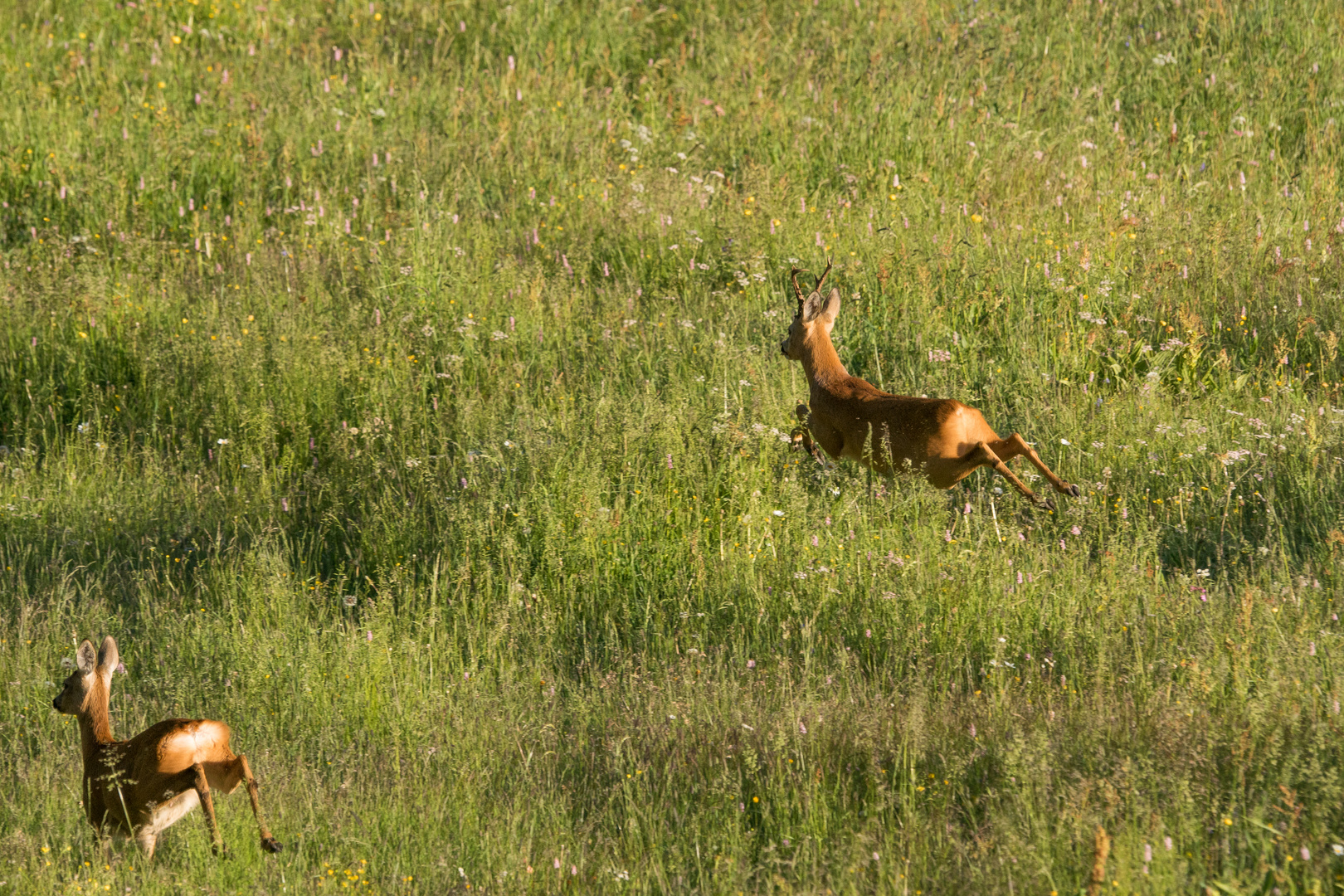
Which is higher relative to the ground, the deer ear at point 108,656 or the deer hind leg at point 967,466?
the deer hind leg at point 967,466

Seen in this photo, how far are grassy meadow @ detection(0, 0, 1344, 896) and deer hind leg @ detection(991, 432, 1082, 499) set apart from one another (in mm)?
243

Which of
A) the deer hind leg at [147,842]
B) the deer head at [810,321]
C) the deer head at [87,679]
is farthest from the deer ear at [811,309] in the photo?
the deer hind leg at [147,842]

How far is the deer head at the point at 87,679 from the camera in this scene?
4.43 metres

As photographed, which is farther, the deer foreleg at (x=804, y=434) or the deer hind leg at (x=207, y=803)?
the deer foreleg at (x=804, y=434)

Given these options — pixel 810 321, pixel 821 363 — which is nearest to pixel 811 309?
pixel 810 321

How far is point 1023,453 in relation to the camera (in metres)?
5.50

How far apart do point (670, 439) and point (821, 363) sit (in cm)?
76

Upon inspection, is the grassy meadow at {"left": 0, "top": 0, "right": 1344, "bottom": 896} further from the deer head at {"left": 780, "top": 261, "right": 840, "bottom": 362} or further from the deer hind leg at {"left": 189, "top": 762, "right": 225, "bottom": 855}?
the deer head at {"left": 780, "top": 261, "right": 840, "bottom": 362}

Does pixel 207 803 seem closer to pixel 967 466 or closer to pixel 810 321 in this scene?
pixel 967 466

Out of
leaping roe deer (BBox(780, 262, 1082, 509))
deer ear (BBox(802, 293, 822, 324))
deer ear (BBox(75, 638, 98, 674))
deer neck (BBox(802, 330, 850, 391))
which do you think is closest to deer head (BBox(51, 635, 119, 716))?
deer ear (BBox(75, 638, 98, 674))

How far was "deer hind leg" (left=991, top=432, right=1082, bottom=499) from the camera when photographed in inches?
215

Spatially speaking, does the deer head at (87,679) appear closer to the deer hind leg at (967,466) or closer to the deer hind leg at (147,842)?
the deer hind leg at (147,842)

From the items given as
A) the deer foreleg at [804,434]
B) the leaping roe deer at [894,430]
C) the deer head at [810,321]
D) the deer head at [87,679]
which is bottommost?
the deer head at [87,679]

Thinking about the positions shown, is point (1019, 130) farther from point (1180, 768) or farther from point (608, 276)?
point (1180, 768)
